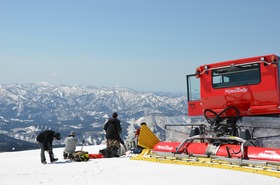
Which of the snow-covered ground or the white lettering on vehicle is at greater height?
the white lettering on vehicle

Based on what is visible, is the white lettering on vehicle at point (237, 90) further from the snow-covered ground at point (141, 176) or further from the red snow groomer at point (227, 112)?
the snow-covered ground at point (141, 176)

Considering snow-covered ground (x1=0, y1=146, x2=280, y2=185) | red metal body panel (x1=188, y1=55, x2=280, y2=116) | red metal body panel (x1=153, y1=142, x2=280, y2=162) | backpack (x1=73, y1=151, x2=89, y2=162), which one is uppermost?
red metal body panel (x1=188, y1=55, x2=280, y2=116)

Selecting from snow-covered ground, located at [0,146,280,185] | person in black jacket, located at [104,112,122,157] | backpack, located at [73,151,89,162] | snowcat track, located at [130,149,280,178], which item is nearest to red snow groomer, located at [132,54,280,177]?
snowcat track, located at [130,149,280,178]

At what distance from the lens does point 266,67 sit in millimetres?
10422

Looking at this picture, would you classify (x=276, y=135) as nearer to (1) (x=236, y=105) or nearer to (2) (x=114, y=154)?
(1) (x=236, y=105)

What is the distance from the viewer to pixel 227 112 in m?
11.3

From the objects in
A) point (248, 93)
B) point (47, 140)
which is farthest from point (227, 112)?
point (47, 140)

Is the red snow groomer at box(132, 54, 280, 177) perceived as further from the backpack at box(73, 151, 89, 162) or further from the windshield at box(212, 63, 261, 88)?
the backpack at box(73, 151, 89, 162)

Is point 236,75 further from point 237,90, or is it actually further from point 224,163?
point 224,163

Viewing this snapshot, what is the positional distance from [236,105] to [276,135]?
1638 millimetres

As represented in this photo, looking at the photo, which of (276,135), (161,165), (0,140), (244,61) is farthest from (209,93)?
(0,140)

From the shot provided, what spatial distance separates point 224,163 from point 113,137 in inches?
206

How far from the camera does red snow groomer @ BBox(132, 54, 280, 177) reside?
905 centimetres

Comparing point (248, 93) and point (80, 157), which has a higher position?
point (248, 93)
